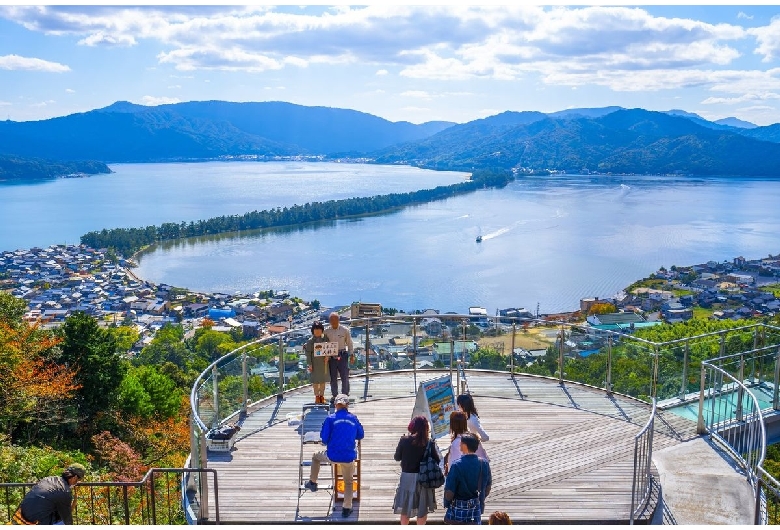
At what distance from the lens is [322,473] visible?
6691 mm

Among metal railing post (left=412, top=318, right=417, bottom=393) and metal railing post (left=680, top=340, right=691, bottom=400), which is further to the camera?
metal railing post (left=412, top=318, right=417, bottom=393)

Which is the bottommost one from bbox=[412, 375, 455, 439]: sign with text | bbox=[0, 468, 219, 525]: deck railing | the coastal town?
the coastal town

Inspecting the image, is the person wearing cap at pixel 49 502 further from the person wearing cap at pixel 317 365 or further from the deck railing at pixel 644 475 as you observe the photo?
the deck railing at pixel 644 475

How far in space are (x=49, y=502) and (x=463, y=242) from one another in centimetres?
8649

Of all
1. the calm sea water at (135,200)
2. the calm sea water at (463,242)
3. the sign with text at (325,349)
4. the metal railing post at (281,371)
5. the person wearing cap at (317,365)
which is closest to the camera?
the sign with text at (325,349)

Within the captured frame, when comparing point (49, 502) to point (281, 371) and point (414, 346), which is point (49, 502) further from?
point (414, 346)

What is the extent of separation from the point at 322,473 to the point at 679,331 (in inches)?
1140

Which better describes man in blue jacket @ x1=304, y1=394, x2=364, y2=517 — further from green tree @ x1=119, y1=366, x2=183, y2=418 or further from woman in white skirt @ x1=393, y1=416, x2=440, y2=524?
green tree @ x1=119, y1=366, x2=183, y2=418

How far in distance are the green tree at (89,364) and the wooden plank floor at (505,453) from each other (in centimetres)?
1065

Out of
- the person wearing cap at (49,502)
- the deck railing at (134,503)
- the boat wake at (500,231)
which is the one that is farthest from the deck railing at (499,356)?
the boat wake at (500,231)

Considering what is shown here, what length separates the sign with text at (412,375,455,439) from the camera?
6.94 meters

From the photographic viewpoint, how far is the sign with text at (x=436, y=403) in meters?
6.94

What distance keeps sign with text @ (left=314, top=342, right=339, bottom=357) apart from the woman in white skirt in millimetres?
2946

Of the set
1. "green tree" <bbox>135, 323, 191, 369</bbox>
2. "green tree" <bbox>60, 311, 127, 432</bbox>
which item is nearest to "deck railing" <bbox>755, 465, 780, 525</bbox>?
"green tree" <bbox>60, 311, 127, 432</bbox>
